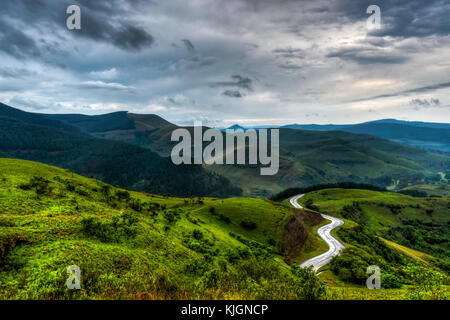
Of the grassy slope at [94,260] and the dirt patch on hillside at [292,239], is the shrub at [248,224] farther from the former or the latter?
the grassy slope at [94,260]

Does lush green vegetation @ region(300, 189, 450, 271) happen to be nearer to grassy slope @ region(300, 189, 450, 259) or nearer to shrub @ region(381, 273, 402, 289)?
grassy slope @ region(300, 189, 450, 259)

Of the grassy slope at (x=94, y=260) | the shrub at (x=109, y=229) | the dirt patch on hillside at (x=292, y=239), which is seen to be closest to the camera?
the grassy slope at (x=94, y=260)

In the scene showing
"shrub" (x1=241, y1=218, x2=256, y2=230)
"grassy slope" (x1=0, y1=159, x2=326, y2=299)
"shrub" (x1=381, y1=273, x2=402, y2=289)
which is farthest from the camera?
"shrub" (x1=241, y1=218, x2=256, y2=230)

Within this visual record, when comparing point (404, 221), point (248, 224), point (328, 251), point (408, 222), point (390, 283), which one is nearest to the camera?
point (390, 283)

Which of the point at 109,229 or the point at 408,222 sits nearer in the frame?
the point at 109,229

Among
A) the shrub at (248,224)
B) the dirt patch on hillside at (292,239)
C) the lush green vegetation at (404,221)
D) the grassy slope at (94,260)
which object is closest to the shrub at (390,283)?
the grassy slope at (94,260)

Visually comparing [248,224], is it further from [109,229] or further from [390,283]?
[109,229]

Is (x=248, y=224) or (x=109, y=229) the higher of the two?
(x=109, y=229)

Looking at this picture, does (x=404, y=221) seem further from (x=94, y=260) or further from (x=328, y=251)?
(x=94, y=260)

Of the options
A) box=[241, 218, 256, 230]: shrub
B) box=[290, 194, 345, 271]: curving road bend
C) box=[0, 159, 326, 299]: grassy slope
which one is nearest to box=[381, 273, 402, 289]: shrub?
box=[290, 194, 345, 271]: curving road bend

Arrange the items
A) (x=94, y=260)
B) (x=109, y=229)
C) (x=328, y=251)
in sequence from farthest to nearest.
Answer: (x=328, y=251) → (x=109, y=229) → (x=94, y=260)

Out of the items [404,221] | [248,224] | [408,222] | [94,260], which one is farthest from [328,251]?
[408,222]

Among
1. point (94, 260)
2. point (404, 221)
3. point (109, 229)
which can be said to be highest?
point (109, 229)
